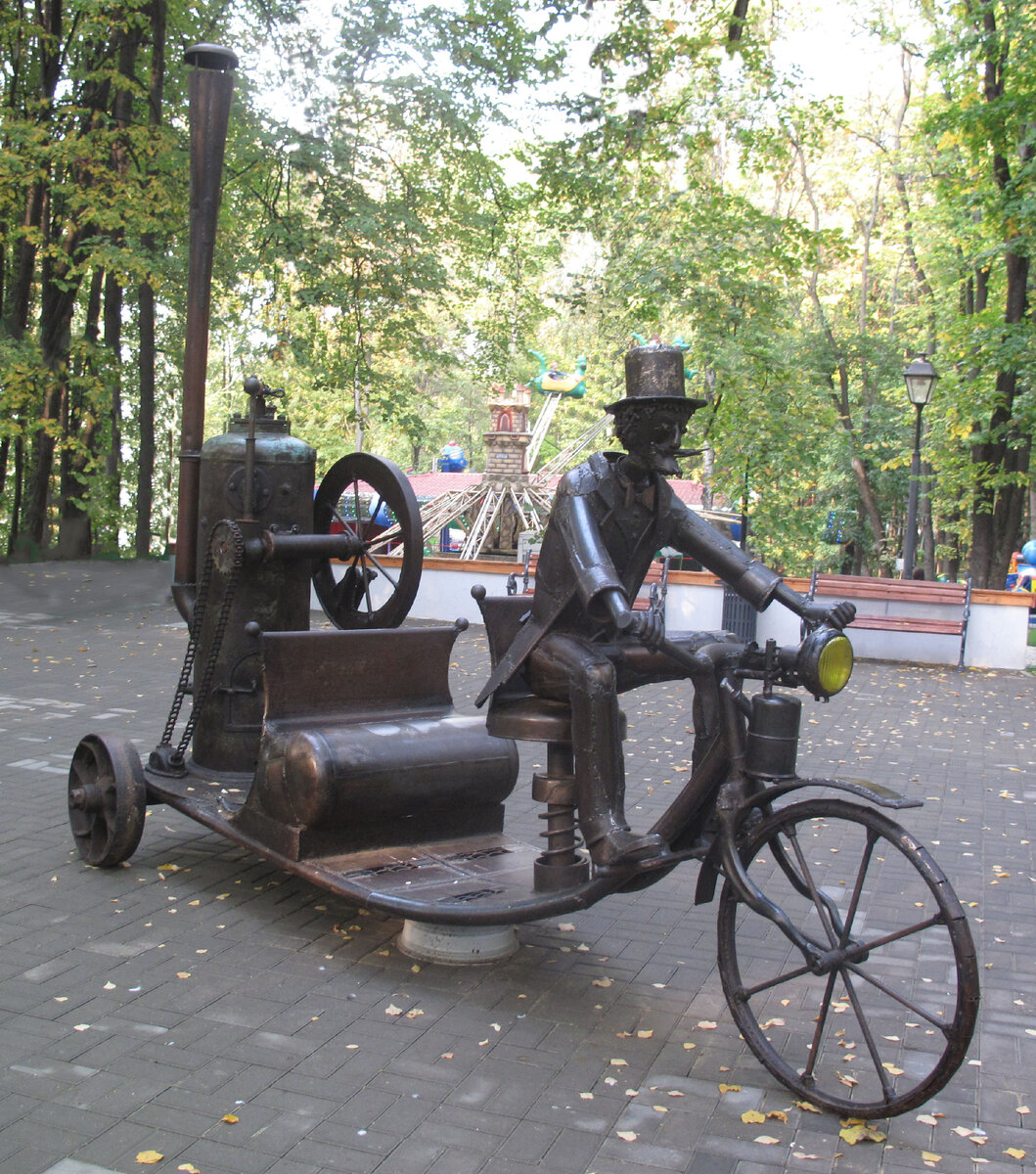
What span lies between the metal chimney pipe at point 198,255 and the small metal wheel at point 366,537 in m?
0.63

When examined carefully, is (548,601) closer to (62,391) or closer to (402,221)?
(402,221)

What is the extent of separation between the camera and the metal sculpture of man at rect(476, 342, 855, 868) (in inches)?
157

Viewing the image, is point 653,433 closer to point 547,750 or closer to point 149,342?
point 547,750

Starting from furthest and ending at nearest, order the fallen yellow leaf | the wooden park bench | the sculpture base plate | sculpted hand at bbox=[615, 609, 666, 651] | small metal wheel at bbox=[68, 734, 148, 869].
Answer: the wooden park bench
small metal wheel at bbox=[68, 734, 148, 869]
the sculpture base plate
sculpted hand at bbox=[615, 609, 666, 651]
the fallen yellow leaf

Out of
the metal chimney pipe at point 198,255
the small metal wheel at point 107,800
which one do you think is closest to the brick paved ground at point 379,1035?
the small metal wheel at point 107,800

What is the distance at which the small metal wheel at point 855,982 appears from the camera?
329 centimetres

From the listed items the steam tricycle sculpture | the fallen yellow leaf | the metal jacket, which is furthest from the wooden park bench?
the fallen yellow leaf

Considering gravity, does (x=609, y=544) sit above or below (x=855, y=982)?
above

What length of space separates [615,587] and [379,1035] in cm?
167

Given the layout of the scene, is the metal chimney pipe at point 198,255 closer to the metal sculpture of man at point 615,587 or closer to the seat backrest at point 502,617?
the seat backrest at point 502,617

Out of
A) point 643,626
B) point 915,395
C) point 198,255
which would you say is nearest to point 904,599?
point 915,395

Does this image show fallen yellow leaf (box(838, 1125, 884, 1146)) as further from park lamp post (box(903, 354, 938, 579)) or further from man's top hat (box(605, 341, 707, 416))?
park lamp post (box(903, 354, 938, 579))

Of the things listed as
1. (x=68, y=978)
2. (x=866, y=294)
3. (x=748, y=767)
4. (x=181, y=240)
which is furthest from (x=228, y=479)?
(x=866, y=294)

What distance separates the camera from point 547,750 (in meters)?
4.61
